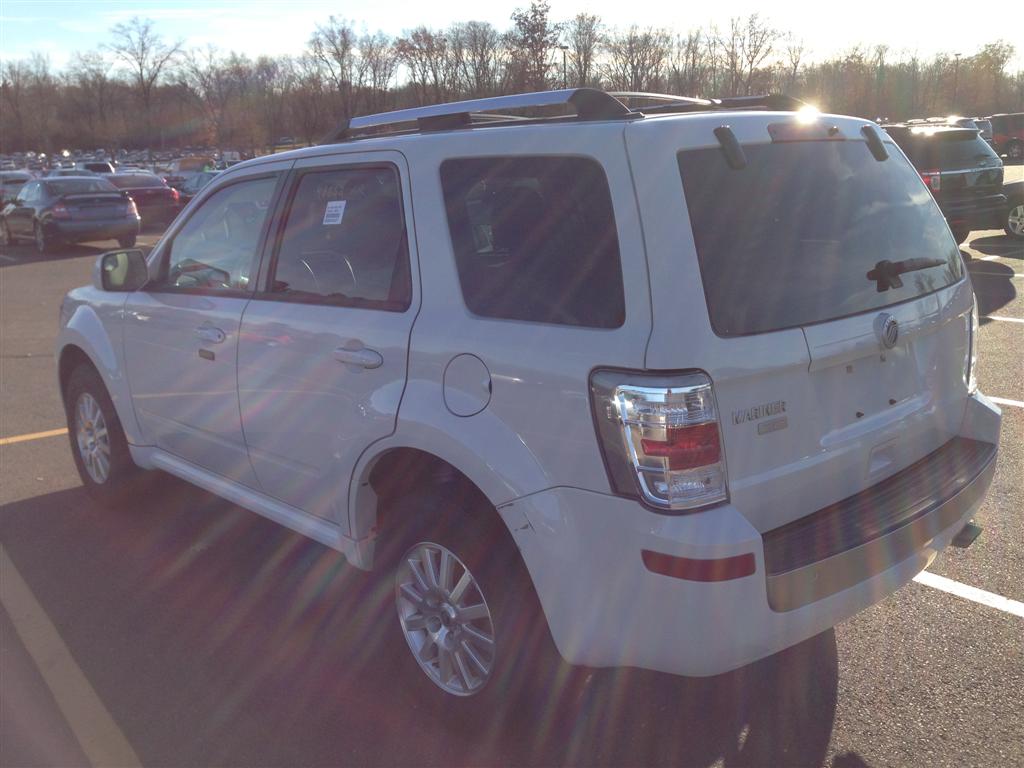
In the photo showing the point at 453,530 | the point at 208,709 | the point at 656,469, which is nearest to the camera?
the point at 656,469

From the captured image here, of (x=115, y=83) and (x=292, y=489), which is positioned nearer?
(x=292, y=489)

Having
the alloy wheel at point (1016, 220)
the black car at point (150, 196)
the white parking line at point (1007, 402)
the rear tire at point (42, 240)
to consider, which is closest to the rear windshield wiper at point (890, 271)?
the white parking line at point (1007, 402)

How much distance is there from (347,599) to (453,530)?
1.40 meters

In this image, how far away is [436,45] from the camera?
4253 centimetres

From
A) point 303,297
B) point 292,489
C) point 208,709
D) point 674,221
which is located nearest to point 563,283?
point 674,221

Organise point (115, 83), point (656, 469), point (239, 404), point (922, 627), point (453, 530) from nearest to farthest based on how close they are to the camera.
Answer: point (656, 469) < point (453, 530) < point (922, 627) < point (239, 404) < point (115, 83)

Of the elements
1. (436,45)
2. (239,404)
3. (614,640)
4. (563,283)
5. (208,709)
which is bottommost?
(208,709)

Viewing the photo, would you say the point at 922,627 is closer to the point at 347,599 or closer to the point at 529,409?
the point at 529,409

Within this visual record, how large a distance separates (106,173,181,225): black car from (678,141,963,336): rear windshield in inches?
1009

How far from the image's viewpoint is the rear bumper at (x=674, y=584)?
2.44m

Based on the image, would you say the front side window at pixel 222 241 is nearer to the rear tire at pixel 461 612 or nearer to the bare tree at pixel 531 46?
the rear tire at pixel 461 612

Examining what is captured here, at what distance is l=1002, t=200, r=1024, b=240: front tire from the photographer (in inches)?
547

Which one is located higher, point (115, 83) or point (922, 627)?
point (115, 83)

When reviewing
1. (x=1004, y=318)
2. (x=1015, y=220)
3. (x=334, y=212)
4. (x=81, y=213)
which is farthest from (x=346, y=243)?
(x=81, y=213)
